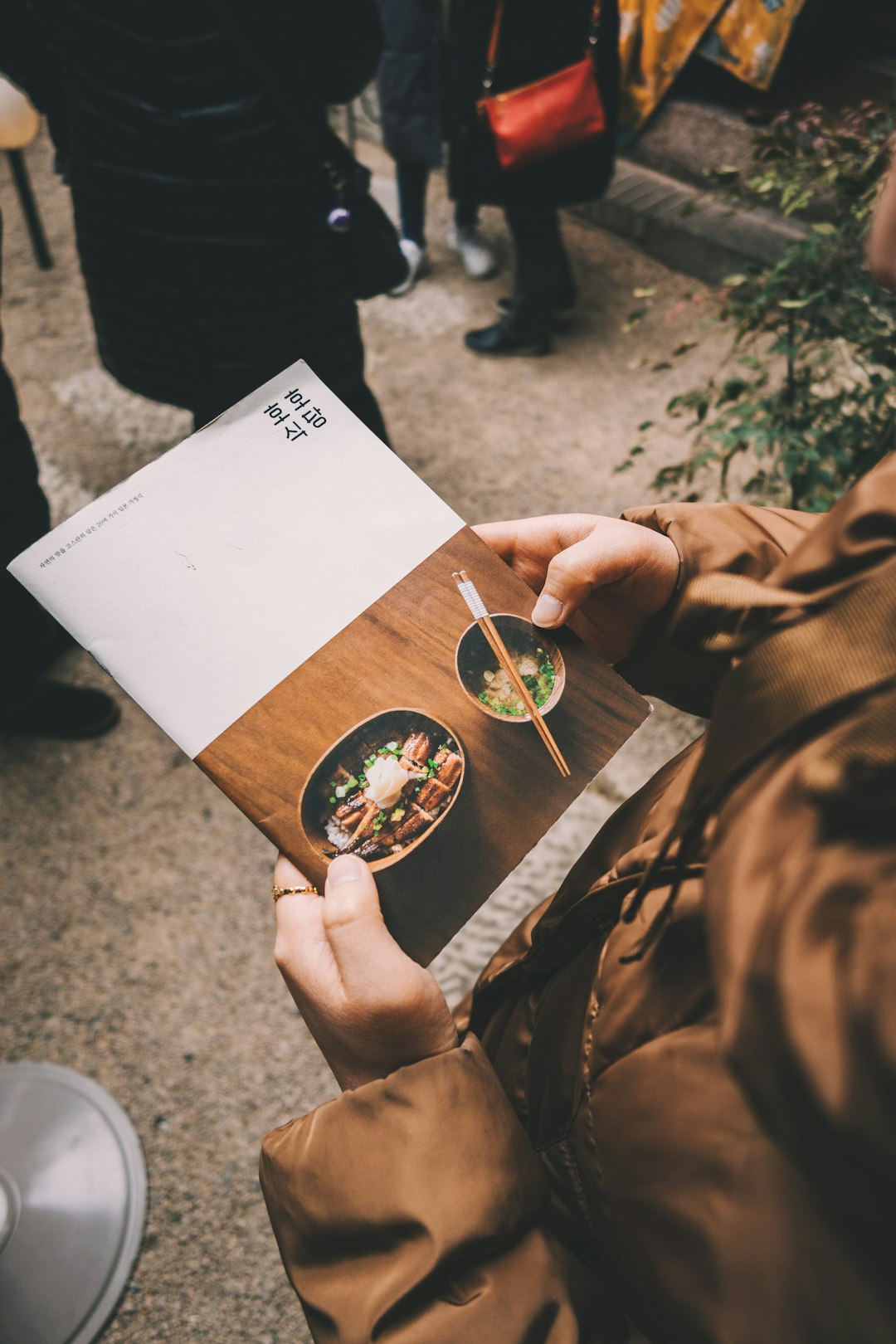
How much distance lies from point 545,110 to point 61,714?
84.5 inches

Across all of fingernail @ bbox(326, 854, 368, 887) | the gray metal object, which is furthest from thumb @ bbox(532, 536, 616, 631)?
the gray metal object

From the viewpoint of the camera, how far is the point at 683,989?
0.58 m

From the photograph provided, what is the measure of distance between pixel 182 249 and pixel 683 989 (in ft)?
4.77

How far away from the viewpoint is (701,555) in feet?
2.82

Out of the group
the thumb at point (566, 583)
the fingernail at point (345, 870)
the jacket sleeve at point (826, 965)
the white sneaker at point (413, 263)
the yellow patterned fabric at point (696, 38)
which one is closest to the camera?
the jacket sleeve at point (826, 965)

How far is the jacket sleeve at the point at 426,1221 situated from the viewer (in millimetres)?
597

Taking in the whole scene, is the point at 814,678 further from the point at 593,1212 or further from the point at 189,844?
Result: the point at 189,844

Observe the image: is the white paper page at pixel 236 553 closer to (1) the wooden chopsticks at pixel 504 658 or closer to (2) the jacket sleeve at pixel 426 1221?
→ (1) the wooden chopsticks at pixel 504 658

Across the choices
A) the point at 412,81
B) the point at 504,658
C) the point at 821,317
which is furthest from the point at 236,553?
the point at 412,81

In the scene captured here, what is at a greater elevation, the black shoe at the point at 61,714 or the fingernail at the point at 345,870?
the fingernail at the point at 345,870

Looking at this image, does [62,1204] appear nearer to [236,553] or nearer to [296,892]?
[296,892]

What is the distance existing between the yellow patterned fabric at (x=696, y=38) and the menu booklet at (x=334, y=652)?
10.4 feet

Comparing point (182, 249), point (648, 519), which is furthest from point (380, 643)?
point (182, 249)

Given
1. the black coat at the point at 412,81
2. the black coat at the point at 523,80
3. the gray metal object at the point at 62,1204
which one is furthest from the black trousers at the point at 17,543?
the black coat at the point at 412,81
